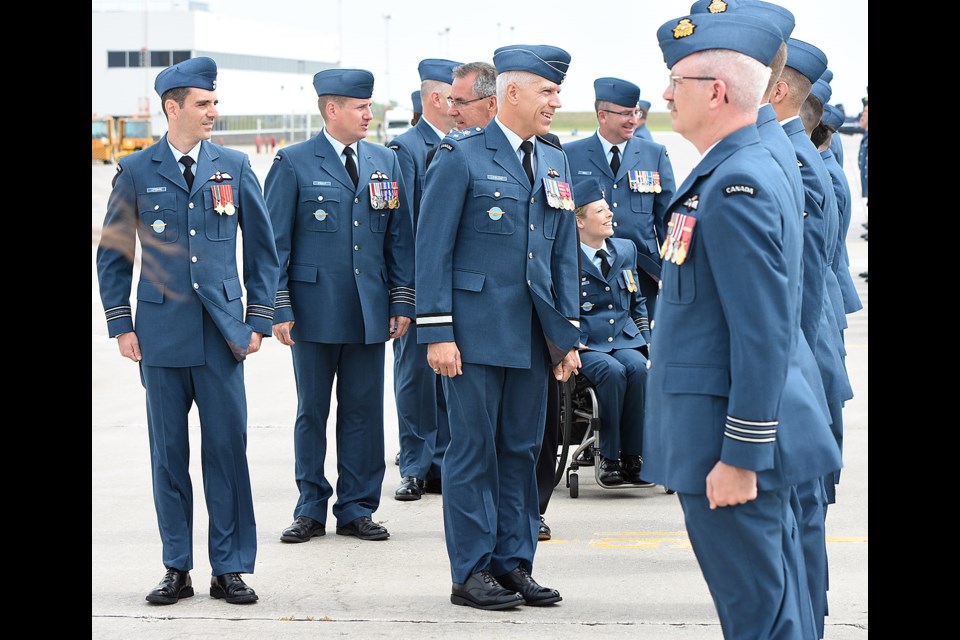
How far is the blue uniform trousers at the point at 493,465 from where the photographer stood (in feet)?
17.0

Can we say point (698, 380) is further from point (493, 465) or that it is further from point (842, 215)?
point (842, 215)

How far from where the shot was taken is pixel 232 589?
5.16 metres

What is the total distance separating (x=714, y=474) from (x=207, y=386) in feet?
8.47

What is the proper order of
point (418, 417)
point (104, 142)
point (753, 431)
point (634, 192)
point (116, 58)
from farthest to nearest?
point (116, 58)
point (104, 142)
point (634, 192)
point (418, 417)
point (753, 431)

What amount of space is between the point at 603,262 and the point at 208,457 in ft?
9.17

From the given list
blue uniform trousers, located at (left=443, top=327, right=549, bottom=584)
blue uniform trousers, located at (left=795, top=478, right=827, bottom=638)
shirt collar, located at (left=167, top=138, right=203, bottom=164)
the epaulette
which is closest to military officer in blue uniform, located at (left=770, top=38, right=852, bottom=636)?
blue uniform trousers, located at (left=795, top=478, right=827, bottom=638)

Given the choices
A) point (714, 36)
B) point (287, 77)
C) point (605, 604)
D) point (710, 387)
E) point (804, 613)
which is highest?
point (287, 77)

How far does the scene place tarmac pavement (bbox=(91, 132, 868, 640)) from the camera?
4.88 metres

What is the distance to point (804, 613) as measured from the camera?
358cm

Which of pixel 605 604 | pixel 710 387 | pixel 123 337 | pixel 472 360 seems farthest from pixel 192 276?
pixel 710 387

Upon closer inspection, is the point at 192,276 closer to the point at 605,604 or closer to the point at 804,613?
the point at 605,604

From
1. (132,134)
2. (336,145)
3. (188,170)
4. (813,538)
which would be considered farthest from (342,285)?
(132,134)

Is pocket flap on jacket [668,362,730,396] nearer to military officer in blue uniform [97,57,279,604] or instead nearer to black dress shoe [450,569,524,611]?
black dress shoe [450,569,524,611]

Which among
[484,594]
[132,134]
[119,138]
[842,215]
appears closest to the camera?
[484,594]
